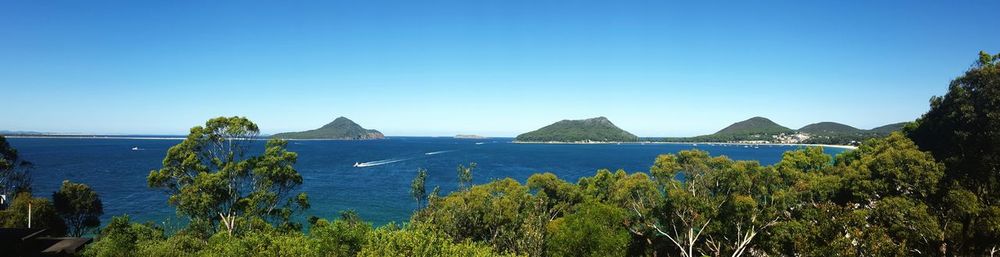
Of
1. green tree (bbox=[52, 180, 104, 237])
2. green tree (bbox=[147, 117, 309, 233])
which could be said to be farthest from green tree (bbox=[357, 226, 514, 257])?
green tree (bbox=[52, 180, 104, 237])

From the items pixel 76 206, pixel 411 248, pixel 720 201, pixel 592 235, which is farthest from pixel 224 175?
pixel 720 201

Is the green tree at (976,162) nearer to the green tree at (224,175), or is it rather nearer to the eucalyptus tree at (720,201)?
the eucalyptus tree at (720,201)

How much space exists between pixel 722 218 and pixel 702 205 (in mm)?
1630

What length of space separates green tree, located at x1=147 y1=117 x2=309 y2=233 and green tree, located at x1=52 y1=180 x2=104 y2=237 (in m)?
13.2

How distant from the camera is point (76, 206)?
112 feet

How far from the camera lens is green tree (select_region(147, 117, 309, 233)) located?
25.7m

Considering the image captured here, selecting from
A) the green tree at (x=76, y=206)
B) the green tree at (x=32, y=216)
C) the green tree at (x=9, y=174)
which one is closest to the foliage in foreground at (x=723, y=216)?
the green tree at (x=32, y=216)

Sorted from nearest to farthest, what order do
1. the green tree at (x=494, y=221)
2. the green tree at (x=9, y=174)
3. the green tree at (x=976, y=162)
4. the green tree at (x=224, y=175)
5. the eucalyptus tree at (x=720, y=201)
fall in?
the green tree at (x=976, y=162) < the green tree at (x=224, y=175) < the eucalyptus tree at (x=720, y=201) < the green tree at (x=494, y=221) < the green tree at (x=9, y=174)

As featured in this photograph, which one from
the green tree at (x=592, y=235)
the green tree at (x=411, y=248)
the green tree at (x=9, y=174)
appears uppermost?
the green tree at (x=9, y=174)

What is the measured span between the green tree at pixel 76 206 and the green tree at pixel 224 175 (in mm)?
13151

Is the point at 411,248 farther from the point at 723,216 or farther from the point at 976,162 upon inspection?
the point at 976,162

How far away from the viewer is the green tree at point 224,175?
84.3 ft

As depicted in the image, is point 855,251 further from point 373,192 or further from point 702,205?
point 373,192

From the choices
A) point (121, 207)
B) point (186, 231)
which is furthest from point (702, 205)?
point (121, 207)
